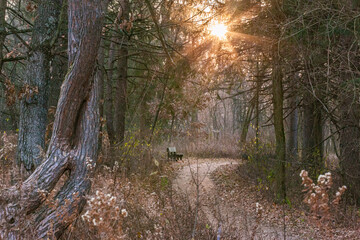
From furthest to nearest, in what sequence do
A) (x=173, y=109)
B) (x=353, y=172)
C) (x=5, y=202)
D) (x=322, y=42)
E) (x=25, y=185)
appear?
(x=173, y=109) → (x=353, y=172) → (x=322, y=42) → (x=25, y=185) → (x=5, y=202)

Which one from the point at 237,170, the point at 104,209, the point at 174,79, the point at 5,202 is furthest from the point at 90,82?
the point at 237,170

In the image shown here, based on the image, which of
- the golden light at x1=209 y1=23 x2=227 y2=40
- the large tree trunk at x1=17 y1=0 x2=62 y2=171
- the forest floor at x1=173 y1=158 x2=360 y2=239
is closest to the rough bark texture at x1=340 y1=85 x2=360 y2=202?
the forest floor at x1=173 y1=158 x2=360 y2=239

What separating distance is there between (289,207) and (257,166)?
235cm

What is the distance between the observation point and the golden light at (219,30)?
8.45 metres

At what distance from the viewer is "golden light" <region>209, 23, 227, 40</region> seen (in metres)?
8.45

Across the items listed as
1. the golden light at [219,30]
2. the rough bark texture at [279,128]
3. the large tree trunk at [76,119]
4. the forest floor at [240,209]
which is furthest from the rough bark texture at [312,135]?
the large tree trunk at [76,119]

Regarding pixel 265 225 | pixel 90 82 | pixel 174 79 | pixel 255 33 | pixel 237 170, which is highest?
pixel 255 33

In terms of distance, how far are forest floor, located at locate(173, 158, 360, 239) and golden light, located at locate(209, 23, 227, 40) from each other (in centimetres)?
341

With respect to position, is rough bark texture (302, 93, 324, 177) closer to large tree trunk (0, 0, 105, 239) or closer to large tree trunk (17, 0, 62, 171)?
large tree trunk (0, 0, 105, 239)

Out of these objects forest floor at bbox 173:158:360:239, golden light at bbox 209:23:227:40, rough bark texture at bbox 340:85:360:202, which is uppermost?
golden light at bbox 209:23:227:40

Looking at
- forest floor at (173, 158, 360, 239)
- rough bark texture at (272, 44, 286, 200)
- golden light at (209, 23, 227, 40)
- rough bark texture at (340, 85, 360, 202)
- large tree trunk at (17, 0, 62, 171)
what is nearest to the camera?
forest floor at (173, 158, 360, 239)

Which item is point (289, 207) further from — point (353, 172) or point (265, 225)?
point (353, 172)

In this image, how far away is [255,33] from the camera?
822cm

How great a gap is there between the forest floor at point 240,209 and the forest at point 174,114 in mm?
60
